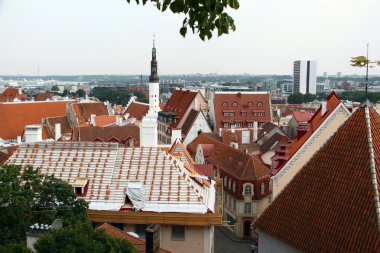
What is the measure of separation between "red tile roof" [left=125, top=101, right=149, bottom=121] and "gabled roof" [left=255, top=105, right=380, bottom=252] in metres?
66.7

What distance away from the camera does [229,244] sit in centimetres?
3588

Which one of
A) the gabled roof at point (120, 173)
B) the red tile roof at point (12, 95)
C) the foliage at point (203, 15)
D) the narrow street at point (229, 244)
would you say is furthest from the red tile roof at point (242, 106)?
the foliage at point (203, 15)

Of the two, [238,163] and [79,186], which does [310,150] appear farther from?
[238,163]

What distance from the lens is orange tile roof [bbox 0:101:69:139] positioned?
60.2m

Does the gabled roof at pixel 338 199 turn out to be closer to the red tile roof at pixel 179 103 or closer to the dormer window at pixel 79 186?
the dormer window at pixel 79 186

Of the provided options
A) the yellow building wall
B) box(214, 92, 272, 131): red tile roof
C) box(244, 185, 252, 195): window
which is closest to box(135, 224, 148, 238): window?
the yellow building wall

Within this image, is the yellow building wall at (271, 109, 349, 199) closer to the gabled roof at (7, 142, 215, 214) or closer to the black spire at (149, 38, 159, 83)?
the gabled roof at (7, 142, 215, 214)

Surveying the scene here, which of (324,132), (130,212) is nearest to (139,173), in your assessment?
(130,212)

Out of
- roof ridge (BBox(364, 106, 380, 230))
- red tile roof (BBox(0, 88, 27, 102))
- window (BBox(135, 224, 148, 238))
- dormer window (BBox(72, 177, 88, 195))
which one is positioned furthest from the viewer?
red tile roof (BBox(0, 88, 27, 102))

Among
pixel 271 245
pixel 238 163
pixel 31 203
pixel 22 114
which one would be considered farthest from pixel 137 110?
pixel 271 245

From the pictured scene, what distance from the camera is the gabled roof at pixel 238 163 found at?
37688 millimetres

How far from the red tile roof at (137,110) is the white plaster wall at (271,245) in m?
65.6

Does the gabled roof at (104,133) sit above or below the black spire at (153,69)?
below

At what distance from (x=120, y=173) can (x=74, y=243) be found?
970 centimetres
